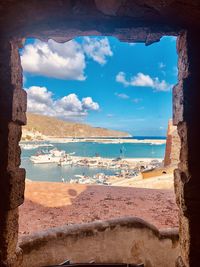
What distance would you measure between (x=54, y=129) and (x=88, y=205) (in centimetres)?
14293

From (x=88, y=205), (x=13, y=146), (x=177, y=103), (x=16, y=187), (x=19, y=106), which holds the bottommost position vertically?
(x=88, y=205)

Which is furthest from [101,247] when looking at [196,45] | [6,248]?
[196,45]

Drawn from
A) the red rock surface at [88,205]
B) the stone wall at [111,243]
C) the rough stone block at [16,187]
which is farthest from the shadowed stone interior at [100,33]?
the red rock surface at [88,205]

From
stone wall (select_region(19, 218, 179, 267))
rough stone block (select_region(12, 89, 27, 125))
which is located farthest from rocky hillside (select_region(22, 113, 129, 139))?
rough stone block (select_region(12, 89, 27, 125))

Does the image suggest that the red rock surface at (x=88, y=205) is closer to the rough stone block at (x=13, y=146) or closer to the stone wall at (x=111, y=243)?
the stone wall at (x=111, y=243)

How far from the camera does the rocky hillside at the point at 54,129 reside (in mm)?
116844

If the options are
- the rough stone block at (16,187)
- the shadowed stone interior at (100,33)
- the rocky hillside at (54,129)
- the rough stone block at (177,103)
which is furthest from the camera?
the rocky hillside at (54,129)

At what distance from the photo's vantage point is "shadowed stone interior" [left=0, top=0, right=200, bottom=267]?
2.71 metres

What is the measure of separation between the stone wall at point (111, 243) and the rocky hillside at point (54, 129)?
99988 millimetres

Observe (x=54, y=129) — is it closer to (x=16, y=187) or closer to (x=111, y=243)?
(x=111, y=243)

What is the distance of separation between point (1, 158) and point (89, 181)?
1108 inches

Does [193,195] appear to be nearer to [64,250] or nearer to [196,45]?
[196,45]

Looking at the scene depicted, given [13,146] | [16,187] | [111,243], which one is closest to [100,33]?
[13,146]

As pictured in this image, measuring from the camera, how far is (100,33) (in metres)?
3.10
